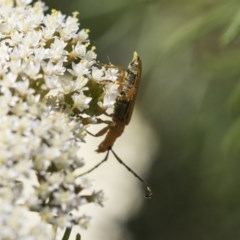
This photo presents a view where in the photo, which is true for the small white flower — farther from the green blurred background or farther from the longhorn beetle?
the green blurred background

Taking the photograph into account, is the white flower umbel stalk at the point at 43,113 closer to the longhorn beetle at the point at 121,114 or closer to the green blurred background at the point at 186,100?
the longhorn beetle at the point at 121,114

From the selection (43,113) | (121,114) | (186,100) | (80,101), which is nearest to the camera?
(43,113)

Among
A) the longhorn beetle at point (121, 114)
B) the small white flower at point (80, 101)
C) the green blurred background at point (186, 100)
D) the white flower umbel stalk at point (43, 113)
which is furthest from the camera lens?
the green blurred background at point (186, 100)

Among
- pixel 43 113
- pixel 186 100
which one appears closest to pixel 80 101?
pixel 43 113

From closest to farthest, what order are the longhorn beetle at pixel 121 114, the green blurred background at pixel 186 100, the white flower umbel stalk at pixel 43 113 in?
the white flower umbel stalk at pixel 43 113, the longhorn beetle at pixel 121 114, the green blurred background at pixel 186 100

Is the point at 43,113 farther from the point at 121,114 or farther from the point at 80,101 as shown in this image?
the point at 121,114

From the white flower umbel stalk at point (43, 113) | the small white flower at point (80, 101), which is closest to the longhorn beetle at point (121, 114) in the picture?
the white flower umbel stalk at point (43, 113)
